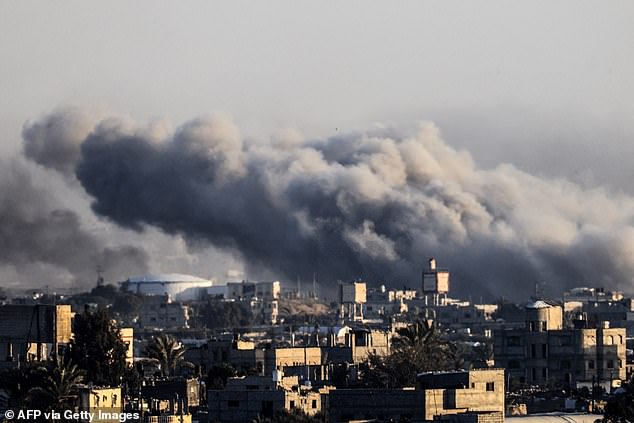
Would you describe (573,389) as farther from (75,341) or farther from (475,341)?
(475,341)

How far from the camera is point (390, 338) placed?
98062mm

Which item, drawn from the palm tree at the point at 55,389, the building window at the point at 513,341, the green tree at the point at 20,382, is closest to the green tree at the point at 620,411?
the palm tree at the point at 55,389

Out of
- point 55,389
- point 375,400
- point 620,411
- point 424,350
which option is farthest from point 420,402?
point 424,350

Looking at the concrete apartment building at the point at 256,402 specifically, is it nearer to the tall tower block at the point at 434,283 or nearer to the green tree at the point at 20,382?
the green tree at the point at 20,382

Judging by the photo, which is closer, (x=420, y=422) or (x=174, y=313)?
(x=420, y=422)

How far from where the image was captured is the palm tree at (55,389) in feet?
168

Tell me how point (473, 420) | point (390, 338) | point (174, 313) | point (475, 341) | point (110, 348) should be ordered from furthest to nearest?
point (174, 313), point (475, 341), point (390, 338), point (110, 348), point (473, 420)

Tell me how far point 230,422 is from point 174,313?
4675 inches

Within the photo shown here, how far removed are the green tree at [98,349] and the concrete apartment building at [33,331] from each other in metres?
4.60

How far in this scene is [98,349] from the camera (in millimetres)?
64875

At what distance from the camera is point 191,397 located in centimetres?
6650

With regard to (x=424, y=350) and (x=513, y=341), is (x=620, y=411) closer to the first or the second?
(x=424, y=350)

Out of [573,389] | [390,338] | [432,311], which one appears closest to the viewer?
[573,389]

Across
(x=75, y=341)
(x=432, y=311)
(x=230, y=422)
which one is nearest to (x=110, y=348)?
(x=75, y=341)
